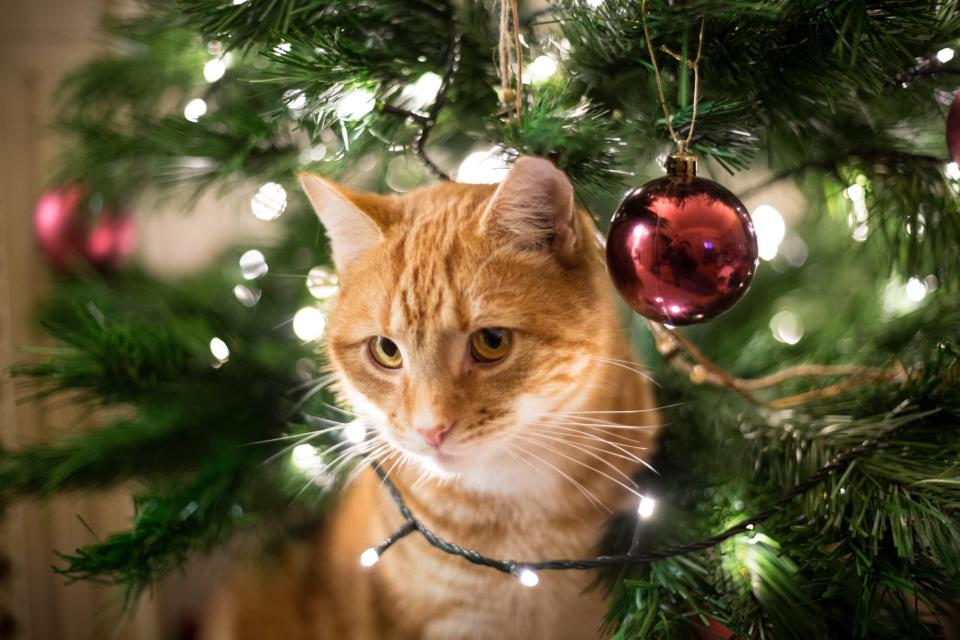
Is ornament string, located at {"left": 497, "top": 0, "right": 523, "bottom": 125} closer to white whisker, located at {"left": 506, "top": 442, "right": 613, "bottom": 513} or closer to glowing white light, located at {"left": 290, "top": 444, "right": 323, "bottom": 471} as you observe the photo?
white whisker, located at {"left": 506, "top": 442, "right": 613, "bottom": 513}

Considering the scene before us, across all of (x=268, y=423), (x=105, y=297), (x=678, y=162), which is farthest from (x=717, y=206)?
(x=105, y=297)

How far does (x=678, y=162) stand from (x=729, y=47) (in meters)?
0.12

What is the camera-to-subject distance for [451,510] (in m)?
0.84

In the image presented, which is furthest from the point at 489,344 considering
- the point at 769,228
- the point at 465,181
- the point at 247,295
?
the point at 769,228

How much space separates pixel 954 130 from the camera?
607 millimetres

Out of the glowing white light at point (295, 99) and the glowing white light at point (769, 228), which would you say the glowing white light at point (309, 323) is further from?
the glowing white light at point (769, 228)

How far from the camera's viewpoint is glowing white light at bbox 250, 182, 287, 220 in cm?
87

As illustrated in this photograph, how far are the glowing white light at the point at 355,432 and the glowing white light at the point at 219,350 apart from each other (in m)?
0.21

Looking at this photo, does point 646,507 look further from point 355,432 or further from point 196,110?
point 196,110

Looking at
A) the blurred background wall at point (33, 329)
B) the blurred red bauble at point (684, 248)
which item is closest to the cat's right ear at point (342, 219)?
the blurred red bauble at point (684, 248)

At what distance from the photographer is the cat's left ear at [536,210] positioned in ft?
2.20

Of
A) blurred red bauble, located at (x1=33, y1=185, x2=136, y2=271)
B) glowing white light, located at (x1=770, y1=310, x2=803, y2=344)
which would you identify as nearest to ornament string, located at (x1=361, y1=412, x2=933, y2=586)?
glowing white light, located at (x1=770, y1=310, x2=803, y2=344)

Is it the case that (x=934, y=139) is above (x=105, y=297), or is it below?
above

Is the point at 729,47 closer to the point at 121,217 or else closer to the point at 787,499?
the point at 787,499
